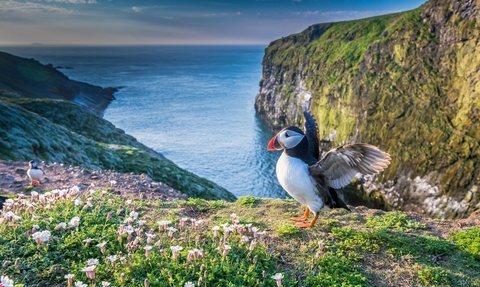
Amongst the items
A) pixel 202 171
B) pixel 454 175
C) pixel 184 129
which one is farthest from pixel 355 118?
pixel 184 129

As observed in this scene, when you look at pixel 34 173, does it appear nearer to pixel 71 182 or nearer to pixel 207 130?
pixel 71 182

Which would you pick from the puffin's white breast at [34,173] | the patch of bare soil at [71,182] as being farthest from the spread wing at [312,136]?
the puffin's white breast at [34,173]

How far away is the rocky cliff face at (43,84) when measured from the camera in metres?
81.3

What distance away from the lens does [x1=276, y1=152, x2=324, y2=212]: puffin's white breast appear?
6.97 m

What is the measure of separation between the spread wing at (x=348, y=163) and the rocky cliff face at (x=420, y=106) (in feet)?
137

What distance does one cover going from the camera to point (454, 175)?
4338cm

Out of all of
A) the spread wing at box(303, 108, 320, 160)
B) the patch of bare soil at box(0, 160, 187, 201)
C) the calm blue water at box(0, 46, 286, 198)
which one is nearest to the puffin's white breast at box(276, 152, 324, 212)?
the spread wing at box(303, 108, 320, 160)

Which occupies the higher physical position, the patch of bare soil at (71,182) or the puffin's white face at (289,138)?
the puffin's white face at (289,138)

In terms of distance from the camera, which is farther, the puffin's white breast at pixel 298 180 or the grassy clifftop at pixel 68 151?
the grassy clifftop at pixel 68 151

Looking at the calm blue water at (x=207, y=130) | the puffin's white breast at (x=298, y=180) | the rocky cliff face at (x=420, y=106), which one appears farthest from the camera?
the calm blue water at (x=207, y=130)

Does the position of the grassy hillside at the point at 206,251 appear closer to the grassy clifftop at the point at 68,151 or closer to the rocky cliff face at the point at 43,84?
the grassy clifftop at the point at 68,151

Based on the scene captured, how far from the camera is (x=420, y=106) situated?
51375mm

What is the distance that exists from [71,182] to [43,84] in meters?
97.0

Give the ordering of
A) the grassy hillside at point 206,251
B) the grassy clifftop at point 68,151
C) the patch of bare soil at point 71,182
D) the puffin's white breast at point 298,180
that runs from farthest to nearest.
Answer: the grassy clifftop at point 68,151 < the patch of bare soil at point 71,182 < the puffin's white breast at point 298,180 < the grassy hillside at point 206,251
